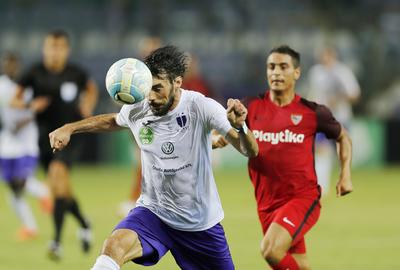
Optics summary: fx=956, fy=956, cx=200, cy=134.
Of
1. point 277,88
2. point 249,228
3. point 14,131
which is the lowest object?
point 249,228

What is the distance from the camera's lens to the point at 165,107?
633 centimetres

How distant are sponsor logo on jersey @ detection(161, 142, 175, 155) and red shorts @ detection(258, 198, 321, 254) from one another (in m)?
1.39

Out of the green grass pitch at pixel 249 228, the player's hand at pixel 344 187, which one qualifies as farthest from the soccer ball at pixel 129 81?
the green grass pitch at pixel 249 228

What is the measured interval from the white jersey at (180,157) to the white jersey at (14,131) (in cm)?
679

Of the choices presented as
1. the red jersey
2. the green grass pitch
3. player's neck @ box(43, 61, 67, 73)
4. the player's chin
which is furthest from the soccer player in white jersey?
player's neck @ box(43, 61, 67, 73)

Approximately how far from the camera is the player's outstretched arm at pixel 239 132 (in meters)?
5.75

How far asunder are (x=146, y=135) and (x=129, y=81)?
24.0 inches

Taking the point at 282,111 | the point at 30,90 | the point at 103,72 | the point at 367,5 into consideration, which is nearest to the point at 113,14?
the point at 103,72

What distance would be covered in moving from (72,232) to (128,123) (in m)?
6.51

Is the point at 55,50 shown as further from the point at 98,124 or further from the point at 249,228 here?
the point at 98,124

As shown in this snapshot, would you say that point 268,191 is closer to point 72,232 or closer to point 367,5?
point 72,232

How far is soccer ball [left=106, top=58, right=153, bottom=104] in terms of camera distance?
19.7 feet

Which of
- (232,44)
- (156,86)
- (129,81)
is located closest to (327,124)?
(156,86)

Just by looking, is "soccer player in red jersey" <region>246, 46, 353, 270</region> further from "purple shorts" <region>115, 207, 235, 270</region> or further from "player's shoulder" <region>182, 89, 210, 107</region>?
"player's shoulder" <region>182, 89, 210, 107</region>
